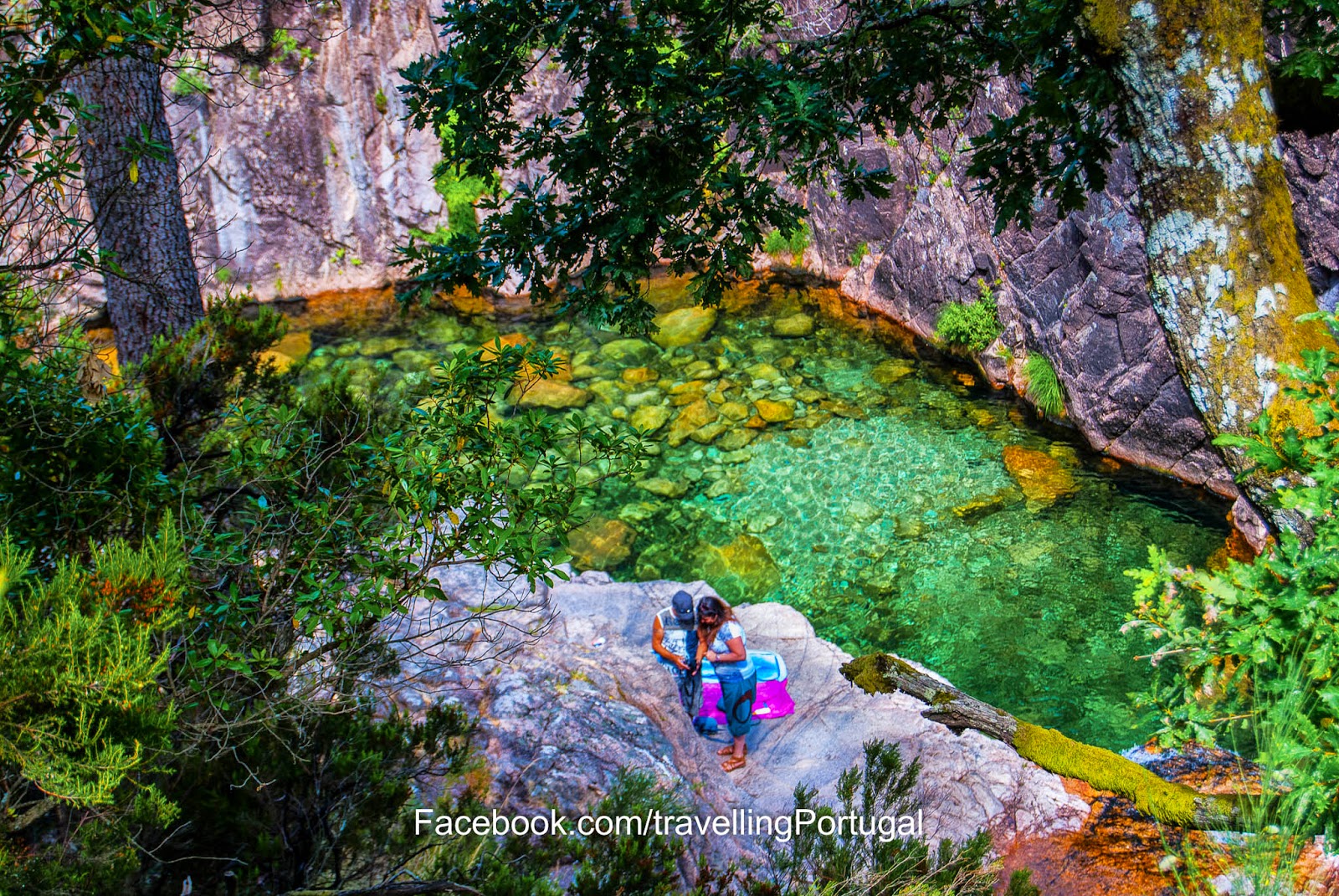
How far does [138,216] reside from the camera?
16.7ft

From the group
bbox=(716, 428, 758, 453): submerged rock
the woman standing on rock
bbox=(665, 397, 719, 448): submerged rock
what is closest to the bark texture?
the woman standing on rock

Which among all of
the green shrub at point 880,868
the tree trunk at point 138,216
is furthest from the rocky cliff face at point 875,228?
the green shrub at point 880,868

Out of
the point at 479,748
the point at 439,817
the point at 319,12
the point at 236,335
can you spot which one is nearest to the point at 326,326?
the point at 319,12

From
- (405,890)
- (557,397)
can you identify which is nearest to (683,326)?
(557,397)

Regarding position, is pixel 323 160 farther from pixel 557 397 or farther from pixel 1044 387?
pixel 1044 387

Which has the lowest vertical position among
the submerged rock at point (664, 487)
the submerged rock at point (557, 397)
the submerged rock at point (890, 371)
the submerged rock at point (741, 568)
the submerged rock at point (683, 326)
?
the submerged rock at point (741, 568)

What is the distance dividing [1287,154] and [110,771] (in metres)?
10.6

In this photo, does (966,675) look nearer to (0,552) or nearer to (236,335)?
(236,335)

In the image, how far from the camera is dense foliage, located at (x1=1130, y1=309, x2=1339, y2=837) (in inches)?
74.4

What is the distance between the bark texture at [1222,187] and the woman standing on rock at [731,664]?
3.22m

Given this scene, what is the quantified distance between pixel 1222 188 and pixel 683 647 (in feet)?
13.7

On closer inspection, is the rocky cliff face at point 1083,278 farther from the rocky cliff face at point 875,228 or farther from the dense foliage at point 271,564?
the dense foliage at point 271,564

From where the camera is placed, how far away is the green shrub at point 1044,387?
10.3 m

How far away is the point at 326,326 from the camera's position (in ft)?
44.3
